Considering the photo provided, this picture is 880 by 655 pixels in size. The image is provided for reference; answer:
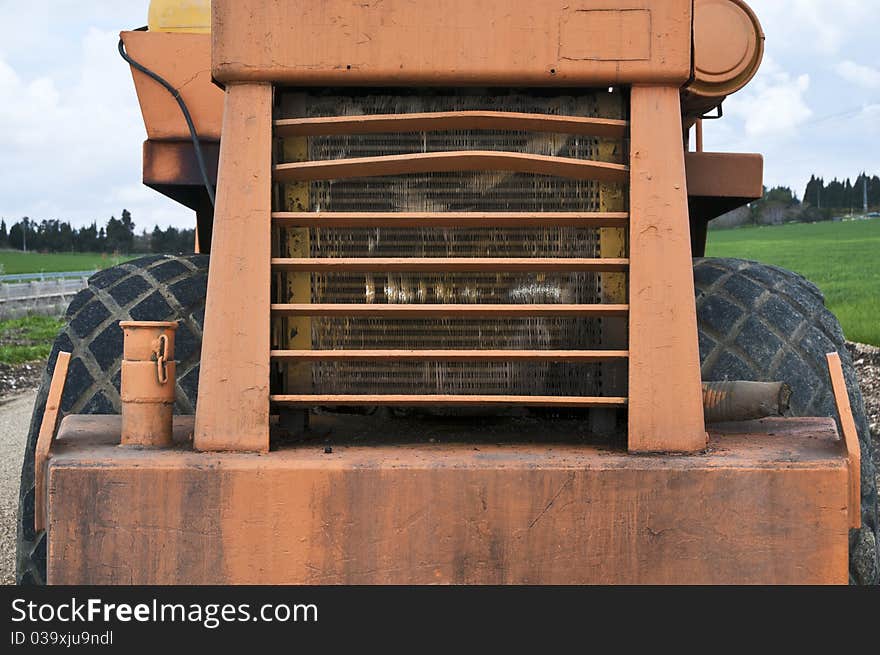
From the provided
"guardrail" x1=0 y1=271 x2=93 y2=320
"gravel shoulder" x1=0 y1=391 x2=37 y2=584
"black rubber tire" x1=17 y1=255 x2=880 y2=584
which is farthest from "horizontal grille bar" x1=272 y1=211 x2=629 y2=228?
"guardrail" x1=0 y1=271 x2=93 y2=320

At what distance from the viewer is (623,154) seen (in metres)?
2.52

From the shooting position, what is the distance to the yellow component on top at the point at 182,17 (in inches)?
140

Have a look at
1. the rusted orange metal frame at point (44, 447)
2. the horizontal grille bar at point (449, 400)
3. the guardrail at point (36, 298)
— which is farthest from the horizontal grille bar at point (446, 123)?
the guardrail at point (36, 298)

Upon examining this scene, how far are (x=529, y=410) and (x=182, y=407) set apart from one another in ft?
3.55

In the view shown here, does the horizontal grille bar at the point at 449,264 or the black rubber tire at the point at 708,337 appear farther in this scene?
the black rubber tire at the point at 708,337

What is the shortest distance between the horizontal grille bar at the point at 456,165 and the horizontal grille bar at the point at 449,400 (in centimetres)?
53

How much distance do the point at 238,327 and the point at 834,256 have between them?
118 ft

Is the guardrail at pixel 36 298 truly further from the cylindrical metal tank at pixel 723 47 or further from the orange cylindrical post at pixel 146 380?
the cylindrical metal tank at pixel 723 47

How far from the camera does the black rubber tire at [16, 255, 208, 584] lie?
3082 mm

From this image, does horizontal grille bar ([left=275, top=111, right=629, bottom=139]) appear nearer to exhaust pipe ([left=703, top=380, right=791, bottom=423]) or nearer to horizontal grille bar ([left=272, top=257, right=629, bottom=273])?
horizontal grille bar ([left=272, top=257, right=629, bottom=273])

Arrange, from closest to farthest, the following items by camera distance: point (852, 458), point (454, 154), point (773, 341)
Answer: point (852, 458) < point (454, 154) < point (773, 341)

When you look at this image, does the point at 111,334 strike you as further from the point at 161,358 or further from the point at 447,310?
the point at 447,310

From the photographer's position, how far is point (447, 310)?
93.4 inches

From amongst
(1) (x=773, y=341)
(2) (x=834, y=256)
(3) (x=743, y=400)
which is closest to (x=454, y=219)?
(3) (x=743, y=400)
